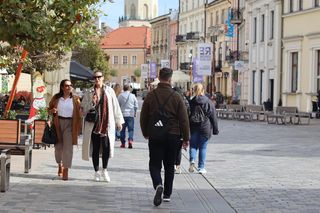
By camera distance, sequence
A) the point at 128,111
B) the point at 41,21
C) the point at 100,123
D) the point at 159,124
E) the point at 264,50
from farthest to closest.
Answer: the point at 264,50 → the point at 128,111 → the point at 100,123 → the point at 159,124 → the point at 41,21

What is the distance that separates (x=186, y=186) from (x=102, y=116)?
71.8 inches

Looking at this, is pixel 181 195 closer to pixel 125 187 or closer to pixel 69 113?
pixel 125 187

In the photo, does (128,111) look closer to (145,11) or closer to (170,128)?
(170,128)

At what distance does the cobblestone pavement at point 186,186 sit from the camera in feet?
33.5

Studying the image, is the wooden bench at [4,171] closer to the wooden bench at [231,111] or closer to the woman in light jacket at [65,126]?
the woman in light jacket at [65,126]

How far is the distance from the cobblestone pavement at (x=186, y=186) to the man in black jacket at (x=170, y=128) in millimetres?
457

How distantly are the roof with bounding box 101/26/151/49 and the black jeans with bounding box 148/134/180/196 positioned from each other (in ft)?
437

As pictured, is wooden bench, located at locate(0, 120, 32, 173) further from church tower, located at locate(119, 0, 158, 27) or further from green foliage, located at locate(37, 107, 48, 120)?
church tower, located at locate(119, 0, 158, 27)

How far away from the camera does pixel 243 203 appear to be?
10688mm

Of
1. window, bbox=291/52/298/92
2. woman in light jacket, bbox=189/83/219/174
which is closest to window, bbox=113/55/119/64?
window, bbox=291/52/298/92

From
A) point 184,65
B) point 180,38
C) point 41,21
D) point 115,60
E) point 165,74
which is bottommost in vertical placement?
point 165,74

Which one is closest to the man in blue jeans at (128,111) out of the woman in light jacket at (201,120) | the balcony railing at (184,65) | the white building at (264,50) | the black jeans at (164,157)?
the woman in light jacket at (201,120)

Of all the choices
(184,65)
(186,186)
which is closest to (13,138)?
(186,186)

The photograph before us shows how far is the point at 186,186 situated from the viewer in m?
12.7
